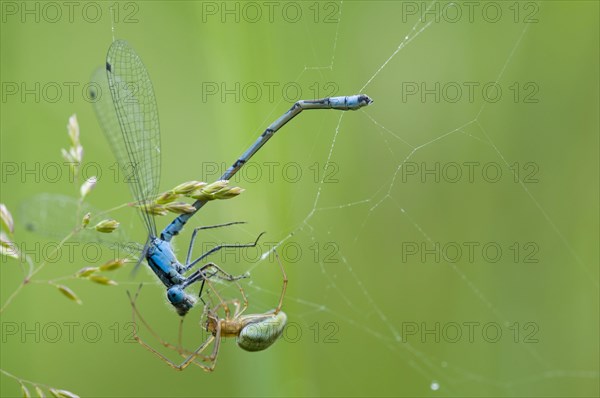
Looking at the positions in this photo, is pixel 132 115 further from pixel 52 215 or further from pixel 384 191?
pixel 384 191

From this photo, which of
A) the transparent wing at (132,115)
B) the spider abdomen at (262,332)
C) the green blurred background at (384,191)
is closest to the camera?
the spider abdomen at (262,332)

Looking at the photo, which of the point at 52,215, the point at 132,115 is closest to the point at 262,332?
the point at 52,215

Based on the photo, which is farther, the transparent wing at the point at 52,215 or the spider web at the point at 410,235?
the spider web at the point at 410,235

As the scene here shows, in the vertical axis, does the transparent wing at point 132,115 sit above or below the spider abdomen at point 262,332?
above

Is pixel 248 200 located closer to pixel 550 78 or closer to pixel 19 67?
pixel 19 67

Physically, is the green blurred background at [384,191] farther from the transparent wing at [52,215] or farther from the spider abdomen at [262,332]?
the transparent wing at [52,215]

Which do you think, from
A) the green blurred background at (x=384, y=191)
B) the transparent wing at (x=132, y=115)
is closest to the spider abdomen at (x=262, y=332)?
the green blurred background at (x=384, y=191)

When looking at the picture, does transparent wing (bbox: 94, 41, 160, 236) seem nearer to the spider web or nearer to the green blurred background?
the green blurred background

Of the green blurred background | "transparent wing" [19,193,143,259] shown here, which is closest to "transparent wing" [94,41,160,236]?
the green blurred background
